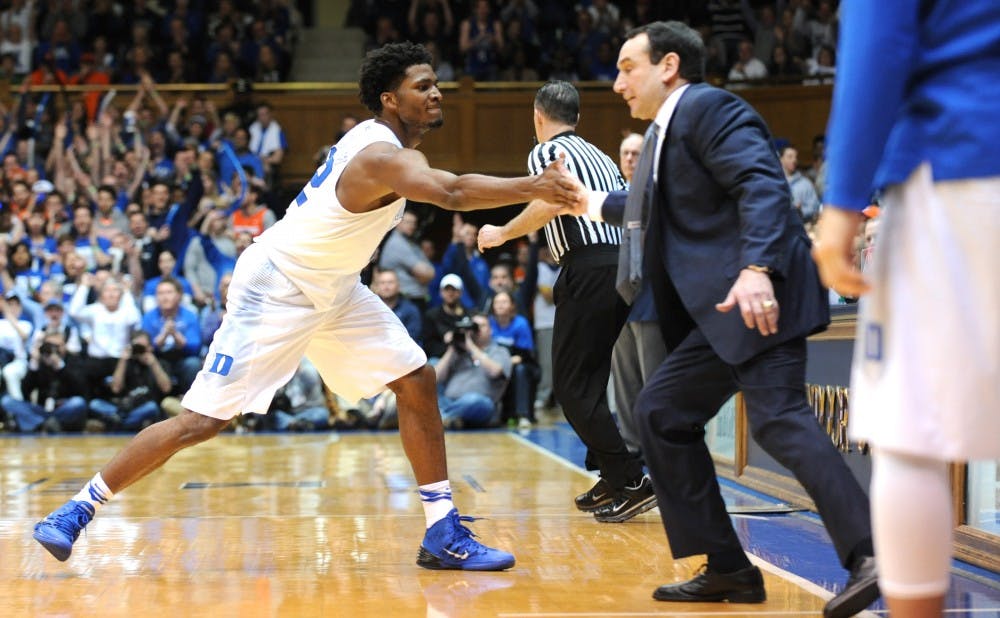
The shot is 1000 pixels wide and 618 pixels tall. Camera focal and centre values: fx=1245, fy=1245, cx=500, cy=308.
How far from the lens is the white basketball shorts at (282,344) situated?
454 cm

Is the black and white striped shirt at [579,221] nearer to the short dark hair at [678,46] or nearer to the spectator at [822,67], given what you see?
the short dark hair at [678,46]

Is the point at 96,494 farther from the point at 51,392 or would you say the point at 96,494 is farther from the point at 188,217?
the point at 188,217

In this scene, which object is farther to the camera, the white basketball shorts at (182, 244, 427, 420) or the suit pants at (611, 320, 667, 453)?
the suit pants at (611, 320, 667, 453)

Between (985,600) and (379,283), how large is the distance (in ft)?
26.1

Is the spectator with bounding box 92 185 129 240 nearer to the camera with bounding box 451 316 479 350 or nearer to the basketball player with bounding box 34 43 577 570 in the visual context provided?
the camera with bounding box 451 316 479 350

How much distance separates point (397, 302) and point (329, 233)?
23.3ft

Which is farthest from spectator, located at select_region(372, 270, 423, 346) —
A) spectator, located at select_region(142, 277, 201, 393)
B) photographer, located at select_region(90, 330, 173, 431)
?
photographer, located at select_region(90, 330, 173, 431)

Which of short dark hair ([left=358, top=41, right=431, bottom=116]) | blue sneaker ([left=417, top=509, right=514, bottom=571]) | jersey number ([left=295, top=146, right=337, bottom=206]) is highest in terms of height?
short dark hair ([left=358, top=41, right=431, bottom=116])

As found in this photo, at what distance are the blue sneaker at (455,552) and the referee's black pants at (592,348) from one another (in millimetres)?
1217

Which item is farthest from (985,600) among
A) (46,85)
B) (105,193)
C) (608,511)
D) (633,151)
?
(46,85)

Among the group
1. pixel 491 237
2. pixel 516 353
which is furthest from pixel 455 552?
pixel 516 353

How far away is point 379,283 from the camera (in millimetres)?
11430

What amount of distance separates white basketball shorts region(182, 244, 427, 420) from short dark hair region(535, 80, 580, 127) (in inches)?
59.3

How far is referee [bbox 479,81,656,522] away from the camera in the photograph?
5.70 meters
